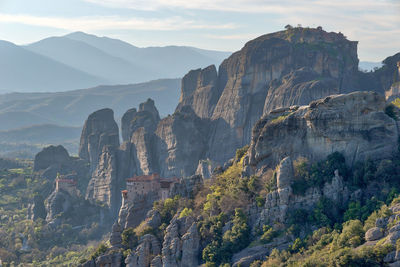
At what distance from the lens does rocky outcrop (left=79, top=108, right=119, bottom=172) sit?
430ft

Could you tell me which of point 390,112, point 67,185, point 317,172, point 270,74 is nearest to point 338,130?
point 317,172

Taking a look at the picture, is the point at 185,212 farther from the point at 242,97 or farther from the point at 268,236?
the point at 242,97

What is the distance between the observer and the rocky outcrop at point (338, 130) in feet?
188

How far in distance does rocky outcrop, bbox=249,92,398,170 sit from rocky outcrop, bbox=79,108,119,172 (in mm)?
70405

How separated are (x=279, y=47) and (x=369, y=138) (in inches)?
2351

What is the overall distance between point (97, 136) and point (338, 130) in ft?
267

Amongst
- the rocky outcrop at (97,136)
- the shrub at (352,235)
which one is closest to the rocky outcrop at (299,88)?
the rocky outcrop at (97,136)

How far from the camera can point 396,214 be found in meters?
49.2

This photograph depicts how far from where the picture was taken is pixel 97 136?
442ft

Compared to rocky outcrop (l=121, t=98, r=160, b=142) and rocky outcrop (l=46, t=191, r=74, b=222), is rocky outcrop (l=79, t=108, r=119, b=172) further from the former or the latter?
rocky outcrop (l=46, t=191, r=74, b=222)

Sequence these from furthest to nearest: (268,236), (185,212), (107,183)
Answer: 1. (107,183)
2. (185,212)
3. (268,236)

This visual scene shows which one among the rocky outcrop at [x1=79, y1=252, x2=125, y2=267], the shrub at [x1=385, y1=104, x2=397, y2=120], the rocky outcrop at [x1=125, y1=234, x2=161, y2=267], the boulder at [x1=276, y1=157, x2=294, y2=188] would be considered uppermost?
the shrub at [x1=385, y1=104, x2=397, y2=120]

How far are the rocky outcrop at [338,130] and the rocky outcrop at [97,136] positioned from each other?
70.4 meters

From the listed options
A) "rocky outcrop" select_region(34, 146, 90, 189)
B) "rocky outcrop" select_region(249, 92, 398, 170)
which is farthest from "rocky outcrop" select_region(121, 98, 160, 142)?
"rocky outcrop" select_region(249, 92, 398, 170)
